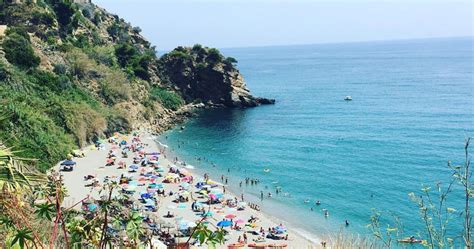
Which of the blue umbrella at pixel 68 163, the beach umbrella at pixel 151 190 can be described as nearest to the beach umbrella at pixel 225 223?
the beach umbrella at pixel 151 190

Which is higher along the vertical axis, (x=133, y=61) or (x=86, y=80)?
(x=133, y=61)

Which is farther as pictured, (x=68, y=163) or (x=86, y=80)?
(x=86, y=80)

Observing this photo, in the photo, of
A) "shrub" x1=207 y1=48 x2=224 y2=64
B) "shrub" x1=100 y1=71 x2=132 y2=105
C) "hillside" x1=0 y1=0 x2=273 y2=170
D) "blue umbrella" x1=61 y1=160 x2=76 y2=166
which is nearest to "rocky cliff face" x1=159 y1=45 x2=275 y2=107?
"shrub" x1=207 y1=48 x2=224 y2=64

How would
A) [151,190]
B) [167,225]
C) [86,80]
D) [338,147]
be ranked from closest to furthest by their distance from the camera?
[167,225], [151,190], [338,147], [86,80]

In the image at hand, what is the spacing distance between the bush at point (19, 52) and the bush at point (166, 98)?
19142mm

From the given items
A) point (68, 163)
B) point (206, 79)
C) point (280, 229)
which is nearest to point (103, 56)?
point (206, 79)

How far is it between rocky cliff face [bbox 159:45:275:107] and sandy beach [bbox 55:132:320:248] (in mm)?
31438

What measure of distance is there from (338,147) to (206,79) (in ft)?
108

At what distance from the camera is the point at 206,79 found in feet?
256

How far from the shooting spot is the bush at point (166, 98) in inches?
2681

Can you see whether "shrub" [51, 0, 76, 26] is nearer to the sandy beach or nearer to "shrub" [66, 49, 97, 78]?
"shrub" [66, 49, 97, 78]

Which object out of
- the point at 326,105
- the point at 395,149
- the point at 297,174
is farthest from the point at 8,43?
the point at 326,105

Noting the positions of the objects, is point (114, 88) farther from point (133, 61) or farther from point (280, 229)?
point (280, 229)

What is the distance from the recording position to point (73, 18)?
74188mm
